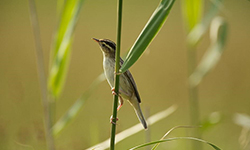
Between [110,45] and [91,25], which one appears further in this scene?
[91,25]

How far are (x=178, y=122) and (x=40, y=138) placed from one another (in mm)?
4531

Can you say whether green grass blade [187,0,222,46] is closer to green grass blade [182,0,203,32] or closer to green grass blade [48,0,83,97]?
green grass blade [182,0,203,32]

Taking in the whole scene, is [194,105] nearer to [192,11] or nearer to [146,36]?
[192,11]

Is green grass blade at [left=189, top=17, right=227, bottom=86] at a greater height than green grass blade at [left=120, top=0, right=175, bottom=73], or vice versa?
green grass blade at [left=120, top=0, right=175, bottom=73]

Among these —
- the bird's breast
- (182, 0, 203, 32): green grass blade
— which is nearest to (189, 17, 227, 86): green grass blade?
(182, 0, 203, 32): green grass blade

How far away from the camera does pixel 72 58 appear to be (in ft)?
27.8

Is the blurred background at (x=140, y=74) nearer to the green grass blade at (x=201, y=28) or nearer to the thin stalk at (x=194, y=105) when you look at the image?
the thin stalk at (x=194, y=105)

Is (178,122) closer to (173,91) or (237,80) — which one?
(173,91)

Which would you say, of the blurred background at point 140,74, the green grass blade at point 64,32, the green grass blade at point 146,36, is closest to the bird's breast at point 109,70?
the green grass blade at point 64,32

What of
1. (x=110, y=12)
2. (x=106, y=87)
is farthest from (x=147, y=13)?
(x=106, y=87)

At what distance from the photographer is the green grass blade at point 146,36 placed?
1466 millimetres

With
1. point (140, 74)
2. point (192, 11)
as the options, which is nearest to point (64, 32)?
point (192, 11)

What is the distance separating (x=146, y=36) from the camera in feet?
4.85

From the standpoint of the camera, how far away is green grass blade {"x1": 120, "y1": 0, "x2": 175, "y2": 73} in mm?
1466
